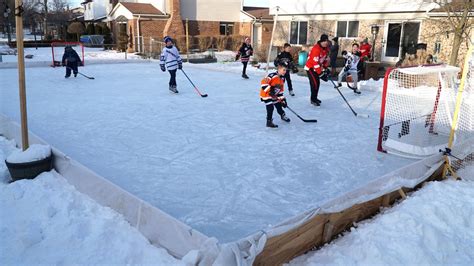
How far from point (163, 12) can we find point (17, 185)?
872 inches

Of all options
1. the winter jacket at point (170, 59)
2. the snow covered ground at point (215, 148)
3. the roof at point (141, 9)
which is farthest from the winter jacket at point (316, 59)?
the roof at point (141, 9)

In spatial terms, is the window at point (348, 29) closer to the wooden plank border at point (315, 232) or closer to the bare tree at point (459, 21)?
the bare tree at point (459, 21)

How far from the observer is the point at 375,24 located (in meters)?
15.7

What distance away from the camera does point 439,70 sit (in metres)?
4.52

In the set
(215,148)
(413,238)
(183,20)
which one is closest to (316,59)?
(215,148)

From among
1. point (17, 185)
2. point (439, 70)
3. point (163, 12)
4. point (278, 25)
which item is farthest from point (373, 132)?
point (163, 12)

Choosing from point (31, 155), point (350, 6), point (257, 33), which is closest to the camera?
point (31, 155)

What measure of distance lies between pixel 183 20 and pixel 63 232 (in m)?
23.2

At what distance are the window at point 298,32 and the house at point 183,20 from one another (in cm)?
423

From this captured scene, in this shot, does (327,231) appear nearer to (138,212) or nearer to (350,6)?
(138,212)

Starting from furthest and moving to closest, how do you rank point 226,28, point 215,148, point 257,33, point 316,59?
point 226,28 → point 257,33 → point 316,59 → point 215,148

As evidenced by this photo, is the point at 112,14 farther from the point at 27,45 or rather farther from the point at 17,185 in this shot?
the point at 17,185

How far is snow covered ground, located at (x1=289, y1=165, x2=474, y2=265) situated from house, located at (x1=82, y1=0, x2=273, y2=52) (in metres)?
19.8

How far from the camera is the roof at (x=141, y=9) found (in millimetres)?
23281
